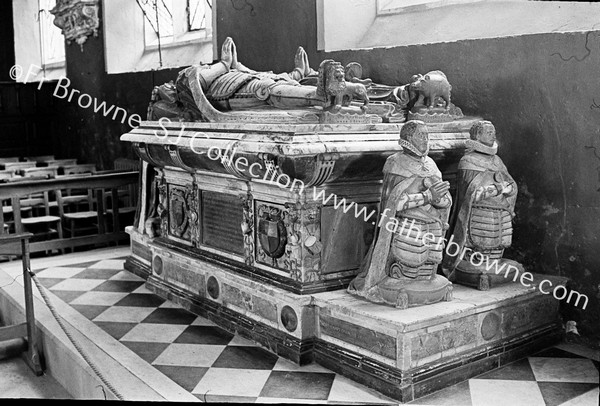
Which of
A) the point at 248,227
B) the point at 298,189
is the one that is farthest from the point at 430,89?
the point at 248,227

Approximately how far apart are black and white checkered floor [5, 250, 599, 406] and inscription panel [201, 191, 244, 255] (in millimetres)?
537

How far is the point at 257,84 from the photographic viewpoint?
4.82 m

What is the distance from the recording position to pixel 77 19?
35.7 feet

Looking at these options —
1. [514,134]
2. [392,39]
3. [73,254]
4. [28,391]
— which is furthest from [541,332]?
[73,254]

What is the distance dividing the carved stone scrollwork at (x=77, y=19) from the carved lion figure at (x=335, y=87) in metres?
7.47

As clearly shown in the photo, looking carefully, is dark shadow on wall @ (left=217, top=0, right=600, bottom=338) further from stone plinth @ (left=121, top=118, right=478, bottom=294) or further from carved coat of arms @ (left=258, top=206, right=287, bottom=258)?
carved coat of arms @ (left=258, top=206, right=287, bottom=258)

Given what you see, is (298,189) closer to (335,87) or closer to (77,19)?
(335,87)

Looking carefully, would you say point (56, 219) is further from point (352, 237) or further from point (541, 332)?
point (541, 332)

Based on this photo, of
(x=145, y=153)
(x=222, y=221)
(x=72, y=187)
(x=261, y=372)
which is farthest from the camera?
(x=72, y=187)

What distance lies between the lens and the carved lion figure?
4.07m

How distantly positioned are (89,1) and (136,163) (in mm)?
3351

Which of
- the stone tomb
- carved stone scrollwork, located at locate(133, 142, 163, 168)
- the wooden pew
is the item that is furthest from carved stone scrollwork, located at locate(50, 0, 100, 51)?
the stone tomb

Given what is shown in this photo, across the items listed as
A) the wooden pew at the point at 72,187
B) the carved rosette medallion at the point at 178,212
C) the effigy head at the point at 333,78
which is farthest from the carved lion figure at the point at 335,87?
the wooden pew at the point at 72,187

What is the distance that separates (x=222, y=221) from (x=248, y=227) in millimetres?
428
